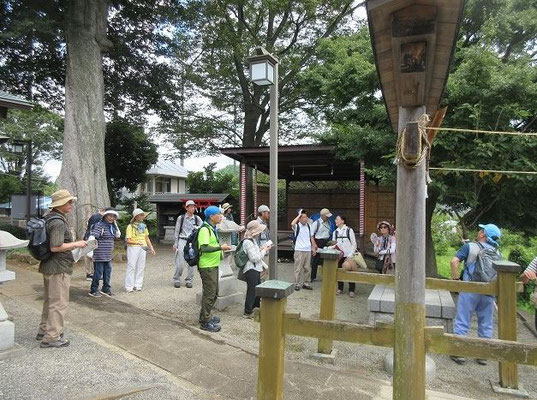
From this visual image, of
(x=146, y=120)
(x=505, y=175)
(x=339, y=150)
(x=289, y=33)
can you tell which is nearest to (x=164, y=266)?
(x=339, y=150)

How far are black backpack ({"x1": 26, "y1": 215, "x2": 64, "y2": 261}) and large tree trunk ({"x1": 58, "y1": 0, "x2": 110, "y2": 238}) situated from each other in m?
7.73

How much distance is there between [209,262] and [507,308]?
3.49m

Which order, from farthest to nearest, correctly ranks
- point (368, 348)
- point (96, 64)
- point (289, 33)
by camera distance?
1. point (289, 33)
2. point (96, 64)
3. point (368, 348)

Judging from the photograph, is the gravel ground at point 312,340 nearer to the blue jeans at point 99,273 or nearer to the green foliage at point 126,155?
the blue jeans at point 99,273

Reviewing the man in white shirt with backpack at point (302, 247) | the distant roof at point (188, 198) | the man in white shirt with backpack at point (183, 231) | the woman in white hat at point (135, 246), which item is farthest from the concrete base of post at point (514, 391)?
the distant roof at point (188, 198)

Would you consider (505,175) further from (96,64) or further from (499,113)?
(96,64)

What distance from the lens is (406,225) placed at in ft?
8.20

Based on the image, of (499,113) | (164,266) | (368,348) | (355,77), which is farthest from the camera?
(164,266)

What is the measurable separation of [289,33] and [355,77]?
35.8 ft

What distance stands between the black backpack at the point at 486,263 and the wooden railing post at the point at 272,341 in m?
3.39

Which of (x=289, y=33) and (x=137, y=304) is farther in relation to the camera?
(x=289, y=33)

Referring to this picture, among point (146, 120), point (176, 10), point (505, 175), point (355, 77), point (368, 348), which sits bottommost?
point (368, 348)

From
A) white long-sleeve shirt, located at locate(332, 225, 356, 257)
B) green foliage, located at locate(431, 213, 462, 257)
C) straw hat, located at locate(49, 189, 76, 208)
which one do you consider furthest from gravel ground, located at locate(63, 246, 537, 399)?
green foliage, located at locate(431, 213, 462, 257)

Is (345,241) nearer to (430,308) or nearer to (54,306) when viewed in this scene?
(430,308)
